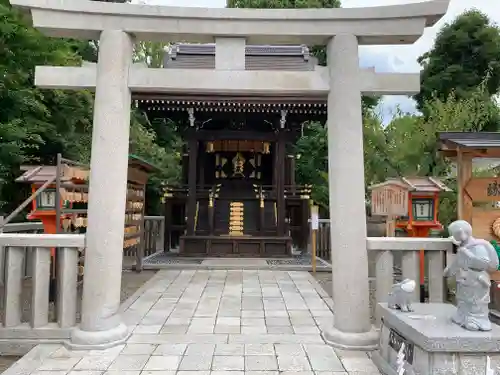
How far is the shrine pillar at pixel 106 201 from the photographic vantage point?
162 inches

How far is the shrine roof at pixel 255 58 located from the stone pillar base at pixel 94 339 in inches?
347

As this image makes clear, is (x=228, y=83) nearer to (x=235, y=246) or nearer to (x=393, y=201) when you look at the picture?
(x=393, y=201)

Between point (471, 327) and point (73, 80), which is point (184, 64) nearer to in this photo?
point (73, 80)

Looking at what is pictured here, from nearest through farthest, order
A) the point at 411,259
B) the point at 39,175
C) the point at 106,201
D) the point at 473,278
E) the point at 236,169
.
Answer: the point at 473,278
the point at 106,201
the point at 411,259
the point at 39,175
the point at 236,169

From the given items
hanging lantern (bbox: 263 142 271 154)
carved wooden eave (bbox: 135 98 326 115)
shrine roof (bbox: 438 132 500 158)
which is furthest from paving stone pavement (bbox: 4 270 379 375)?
hanging lantern (bbox: 263 142 271 154)

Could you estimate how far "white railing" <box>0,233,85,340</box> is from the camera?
4188 millimetres

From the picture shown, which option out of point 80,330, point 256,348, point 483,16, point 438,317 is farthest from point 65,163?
point 483,16

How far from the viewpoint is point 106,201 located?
164 inches

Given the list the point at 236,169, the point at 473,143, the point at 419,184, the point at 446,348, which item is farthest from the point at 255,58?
the point at 446,348

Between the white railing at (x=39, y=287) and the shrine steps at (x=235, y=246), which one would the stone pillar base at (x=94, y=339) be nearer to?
the white railing at (x=39, y=287)

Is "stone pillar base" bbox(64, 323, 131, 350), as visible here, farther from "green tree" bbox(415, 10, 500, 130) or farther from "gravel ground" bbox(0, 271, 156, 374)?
"green tree" bbox(415, 10, 500, 130)

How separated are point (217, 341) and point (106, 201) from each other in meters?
2.01

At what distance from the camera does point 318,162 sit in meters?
19.1

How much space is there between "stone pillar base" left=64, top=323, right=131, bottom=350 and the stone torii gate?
0.02 meters
